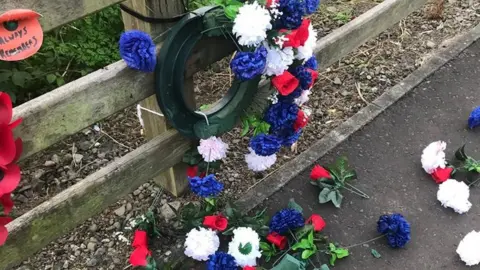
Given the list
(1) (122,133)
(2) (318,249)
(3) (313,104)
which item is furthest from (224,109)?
(3) (313,104)

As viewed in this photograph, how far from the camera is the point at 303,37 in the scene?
2.09 metres

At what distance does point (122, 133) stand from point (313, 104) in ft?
3.67

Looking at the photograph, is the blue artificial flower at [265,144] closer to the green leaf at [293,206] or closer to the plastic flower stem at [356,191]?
the green leaf at [293,206]

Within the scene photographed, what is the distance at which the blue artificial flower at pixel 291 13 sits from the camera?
6.65ft

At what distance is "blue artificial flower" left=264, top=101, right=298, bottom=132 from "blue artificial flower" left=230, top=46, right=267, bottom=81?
0.85 ft

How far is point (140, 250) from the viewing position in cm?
230

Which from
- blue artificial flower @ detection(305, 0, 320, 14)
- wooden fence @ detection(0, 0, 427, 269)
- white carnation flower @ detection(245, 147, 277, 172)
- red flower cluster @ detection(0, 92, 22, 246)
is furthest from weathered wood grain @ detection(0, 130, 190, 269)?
blue artificial flower @ detection(305, 0, 320, 14)

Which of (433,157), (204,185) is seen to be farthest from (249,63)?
(433,157)

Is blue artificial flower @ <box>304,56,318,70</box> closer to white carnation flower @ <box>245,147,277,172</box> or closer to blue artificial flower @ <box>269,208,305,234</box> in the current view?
white carnation flower @ <box>245,147,277,172</box>

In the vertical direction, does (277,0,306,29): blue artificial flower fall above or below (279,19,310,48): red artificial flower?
above

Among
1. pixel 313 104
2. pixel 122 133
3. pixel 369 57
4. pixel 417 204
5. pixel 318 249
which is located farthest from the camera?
pixel 369 57

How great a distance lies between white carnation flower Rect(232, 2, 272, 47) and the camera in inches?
76.7

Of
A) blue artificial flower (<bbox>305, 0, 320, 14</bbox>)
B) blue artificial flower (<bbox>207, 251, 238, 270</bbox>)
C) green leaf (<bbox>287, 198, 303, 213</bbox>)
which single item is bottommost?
green leaf (<bbox>287, 198, 303, 213</bbox>)

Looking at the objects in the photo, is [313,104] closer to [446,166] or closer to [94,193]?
[446,166]
